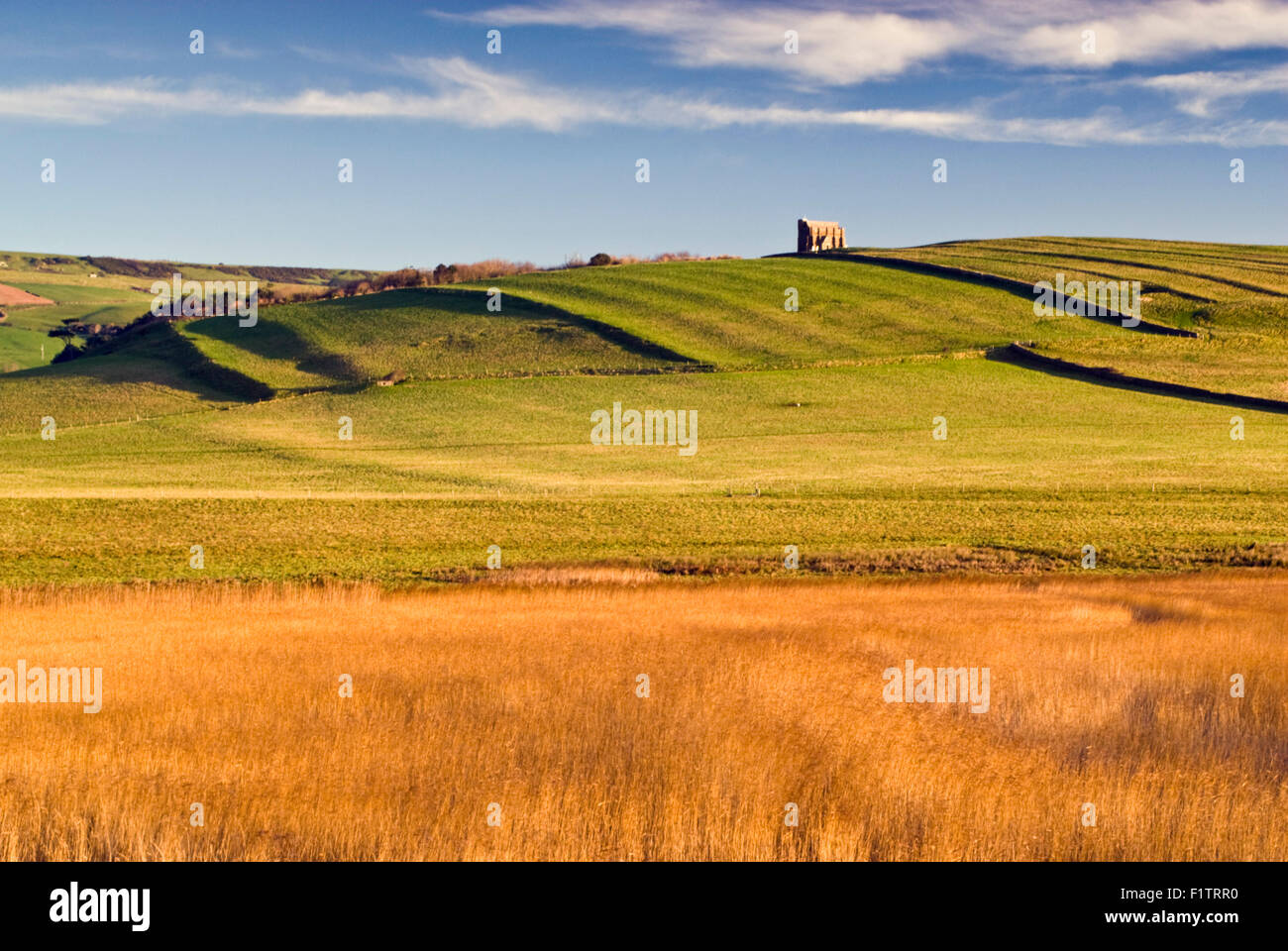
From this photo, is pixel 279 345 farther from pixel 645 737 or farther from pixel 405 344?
→ pixel 645 737

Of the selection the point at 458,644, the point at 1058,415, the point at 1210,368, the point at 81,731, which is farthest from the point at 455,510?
the point at 1210,368

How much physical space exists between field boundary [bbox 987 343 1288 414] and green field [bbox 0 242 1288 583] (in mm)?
1234

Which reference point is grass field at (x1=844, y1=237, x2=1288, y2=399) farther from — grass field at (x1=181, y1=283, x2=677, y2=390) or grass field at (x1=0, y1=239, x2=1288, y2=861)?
grass field at (x1=181, y1=283, x2=677, y2=390)

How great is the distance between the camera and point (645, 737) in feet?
42.8

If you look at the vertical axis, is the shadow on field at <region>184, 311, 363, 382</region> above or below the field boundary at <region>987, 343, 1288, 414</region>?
above

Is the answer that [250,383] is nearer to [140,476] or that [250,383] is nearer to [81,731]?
[140,476]

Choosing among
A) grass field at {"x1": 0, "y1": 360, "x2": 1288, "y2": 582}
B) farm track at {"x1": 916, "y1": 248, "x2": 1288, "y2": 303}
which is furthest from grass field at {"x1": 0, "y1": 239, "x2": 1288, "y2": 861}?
farm track at {"x1": 916, "y1": 248, "x2": 1288, "y2": 303}

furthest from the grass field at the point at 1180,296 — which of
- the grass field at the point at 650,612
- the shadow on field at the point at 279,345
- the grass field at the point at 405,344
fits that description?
the shadow on field at the point at 279,345

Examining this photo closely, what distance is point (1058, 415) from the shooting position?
59969mm

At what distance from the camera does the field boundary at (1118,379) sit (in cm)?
6203

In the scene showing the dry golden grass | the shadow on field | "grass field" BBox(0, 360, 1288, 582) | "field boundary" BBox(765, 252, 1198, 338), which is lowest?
the dry golden grass

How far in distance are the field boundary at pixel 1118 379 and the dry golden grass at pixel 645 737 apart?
4521 cm

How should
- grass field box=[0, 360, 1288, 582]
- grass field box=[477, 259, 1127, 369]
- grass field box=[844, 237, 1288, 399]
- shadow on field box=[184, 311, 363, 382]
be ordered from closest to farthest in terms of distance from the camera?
grass field box=[0, 360, 1288, 582]
grass field box=[844, 237, 1288, 399]
shadow on field box=[184, 311, 363, 382]
grass field box=[477, 259, 1127, 369]

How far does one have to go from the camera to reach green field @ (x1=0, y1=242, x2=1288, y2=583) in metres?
31.4
